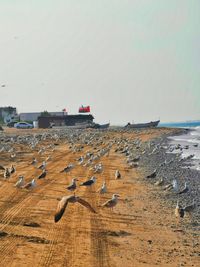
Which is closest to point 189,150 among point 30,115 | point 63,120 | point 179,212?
point 179,212

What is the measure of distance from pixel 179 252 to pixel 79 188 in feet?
30.1

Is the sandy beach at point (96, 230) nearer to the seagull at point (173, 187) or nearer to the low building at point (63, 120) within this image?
the seagull at point (173, 187)

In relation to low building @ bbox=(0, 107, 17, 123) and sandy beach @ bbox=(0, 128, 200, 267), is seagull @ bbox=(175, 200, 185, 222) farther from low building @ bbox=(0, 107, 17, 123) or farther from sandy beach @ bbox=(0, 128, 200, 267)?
low building @ bbox=(0, 107, 17, 123)

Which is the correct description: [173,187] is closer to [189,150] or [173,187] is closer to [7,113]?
[189,150]

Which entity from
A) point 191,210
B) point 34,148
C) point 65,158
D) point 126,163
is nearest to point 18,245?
point 191,210

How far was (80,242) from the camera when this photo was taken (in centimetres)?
1220

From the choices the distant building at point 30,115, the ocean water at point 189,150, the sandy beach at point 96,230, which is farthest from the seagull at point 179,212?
the distant building at point 30,115

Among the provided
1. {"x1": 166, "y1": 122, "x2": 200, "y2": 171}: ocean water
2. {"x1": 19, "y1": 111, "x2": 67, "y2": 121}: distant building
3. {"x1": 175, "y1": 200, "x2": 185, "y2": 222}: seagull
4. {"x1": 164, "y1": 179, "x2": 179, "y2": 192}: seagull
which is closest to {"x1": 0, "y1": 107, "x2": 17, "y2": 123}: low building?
{"x1": 19, "y1": 111, "x2": 67, "y2": 121}: distant building

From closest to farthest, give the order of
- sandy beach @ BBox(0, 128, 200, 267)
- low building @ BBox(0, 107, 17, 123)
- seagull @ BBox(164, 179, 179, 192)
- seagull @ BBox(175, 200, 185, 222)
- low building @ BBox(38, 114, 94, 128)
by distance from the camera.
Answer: sandy beach @ BBox(0, 128, 200, 267) < seagull @ BBox(175, 200, 185, 222) < seagull @ BBox(164, 179, 179, 192) < low building @ BBox(38, 114, 94, 128) < low building @ BBox(0, 107, 17, 123)

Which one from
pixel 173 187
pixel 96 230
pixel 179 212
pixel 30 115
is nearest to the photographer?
pixel 96 230

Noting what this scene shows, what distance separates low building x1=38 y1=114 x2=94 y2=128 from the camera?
326 feet

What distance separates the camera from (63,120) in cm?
10300

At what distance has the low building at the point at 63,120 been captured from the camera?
9938cm

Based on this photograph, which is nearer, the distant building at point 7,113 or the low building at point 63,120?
the low building at point 63,120
